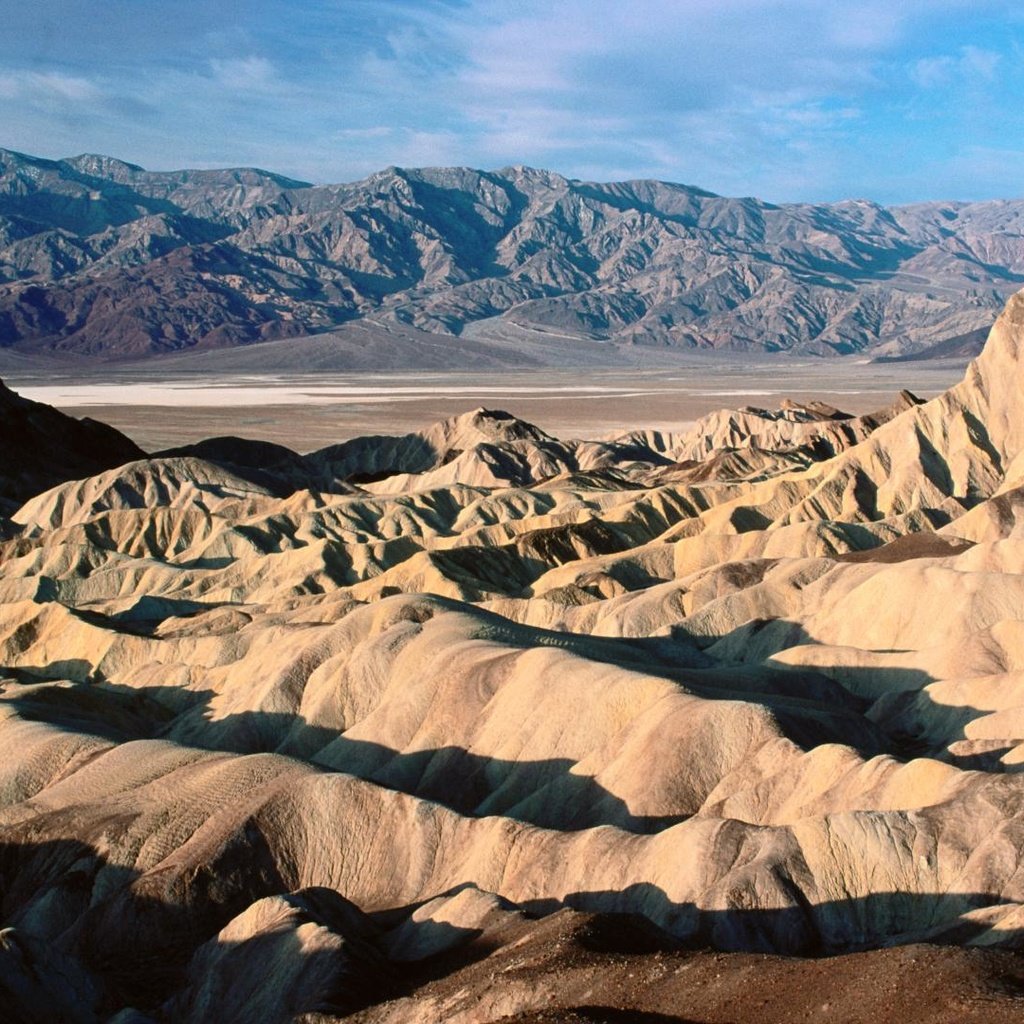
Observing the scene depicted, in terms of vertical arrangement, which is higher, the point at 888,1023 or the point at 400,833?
the point at 888,1023

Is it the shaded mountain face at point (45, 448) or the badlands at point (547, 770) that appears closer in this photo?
the badlands at point (547, 770)

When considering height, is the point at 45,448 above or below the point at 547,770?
below

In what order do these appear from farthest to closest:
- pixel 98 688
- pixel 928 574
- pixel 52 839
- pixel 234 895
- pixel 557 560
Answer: pixel 557 560, pixel 98 688, pixel 928 574, pixel 52 839, pixel 234 895

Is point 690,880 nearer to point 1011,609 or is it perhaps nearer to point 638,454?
point 1011,609

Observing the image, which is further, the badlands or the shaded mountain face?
the shaded mountain face

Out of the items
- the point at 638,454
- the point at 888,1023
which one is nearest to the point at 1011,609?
the point at 888,1023

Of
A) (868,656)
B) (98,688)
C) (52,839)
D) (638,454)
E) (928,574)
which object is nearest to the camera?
(52,839)

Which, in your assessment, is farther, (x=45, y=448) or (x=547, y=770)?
(x=45, y=448)

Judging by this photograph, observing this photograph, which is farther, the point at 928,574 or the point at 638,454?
the point at 638,454
